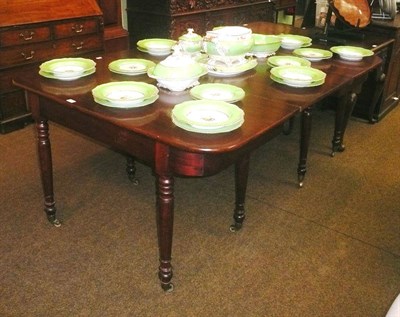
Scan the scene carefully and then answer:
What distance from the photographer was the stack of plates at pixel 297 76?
1.85 meters

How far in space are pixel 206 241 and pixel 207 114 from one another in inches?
31.9

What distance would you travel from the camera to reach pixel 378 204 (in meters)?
2.46

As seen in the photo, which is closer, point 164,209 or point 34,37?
point 164,209

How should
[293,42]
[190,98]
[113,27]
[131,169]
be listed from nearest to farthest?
1. [190,98]
2. [293,42]
3. [131,169]
4. [113,27]

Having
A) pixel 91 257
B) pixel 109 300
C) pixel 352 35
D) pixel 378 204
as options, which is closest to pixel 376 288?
pixel 378 204

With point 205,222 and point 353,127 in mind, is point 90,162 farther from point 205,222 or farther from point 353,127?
point 353,127

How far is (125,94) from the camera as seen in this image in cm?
168

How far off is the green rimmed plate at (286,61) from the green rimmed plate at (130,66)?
0.59 metres

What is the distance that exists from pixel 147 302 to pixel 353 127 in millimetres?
2438

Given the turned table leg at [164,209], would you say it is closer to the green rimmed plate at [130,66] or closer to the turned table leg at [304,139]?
the green rimmed plate at [130,66]

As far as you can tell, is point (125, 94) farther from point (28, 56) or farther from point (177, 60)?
point (28, 56)

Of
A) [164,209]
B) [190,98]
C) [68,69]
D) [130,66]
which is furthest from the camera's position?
[130,66]

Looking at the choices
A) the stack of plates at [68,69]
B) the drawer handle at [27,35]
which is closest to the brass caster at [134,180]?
the stack of plates at [68,69]

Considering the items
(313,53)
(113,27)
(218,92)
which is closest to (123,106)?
(218,92)
